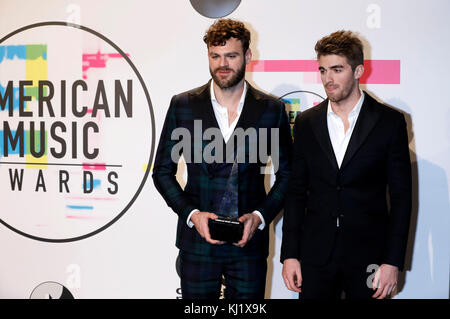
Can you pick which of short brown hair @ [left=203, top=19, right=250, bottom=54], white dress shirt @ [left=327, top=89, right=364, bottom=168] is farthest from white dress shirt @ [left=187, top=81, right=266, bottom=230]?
white dress shirt @ [left=327, top=89, right=364, bottom=168]

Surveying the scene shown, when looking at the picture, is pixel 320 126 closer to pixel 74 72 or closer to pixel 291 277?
pixel 291 277

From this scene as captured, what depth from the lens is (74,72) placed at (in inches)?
130

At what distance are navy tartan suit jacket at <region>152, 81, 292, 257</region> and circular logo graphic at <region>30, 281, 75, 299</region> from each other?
144cm

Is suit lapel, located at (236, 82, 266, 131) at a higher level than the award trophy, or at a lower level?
higher

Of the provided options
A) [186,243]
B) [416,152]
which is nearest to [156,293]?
[186,243]

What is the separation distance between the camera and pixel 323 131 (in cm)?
221

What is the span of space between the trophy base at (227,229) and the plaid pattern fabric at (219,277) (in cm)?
17

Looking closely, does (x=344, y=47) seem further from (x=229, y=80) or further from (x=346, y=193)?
(x=346, y=193)

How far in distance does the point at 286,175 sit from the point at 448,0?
1645 millimetres

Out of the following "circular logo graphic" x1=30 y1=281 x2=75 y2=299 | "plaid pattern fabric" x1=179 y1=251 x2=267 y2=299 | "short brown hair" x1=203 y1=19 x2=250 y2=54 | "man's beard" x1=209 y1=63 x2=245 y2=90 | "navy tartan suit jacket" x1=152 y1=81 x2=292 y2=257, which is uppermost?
"short brown hair" x1=203 y1=19 x2=250 y2=54

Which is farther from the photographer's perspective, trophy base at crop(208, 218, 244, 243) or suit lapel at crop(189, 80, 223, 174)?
suit lapel at crop(189, 80, 223, 174)

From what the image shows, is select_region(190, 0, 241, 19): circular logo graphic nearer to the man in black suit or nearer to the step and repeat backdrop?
the step and repeat backdrop

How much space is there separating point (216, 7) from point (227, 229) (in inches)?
65.3

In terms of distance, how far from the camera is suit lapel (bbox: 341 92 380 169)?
214 centimetres
